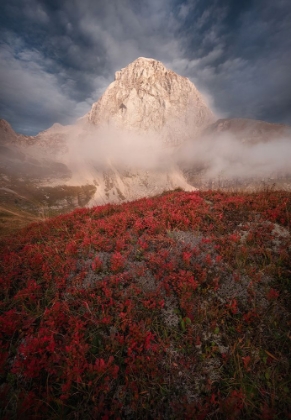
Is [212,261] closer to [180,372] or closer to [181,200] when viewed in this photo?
[180,372]

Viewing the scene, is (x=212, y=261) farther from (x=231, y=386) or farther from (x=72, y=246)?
(x=72, y=246)

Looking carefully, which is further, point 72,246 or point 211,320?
point 72,246

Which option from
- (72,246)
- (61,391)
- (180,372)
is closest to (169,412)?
(180,372)

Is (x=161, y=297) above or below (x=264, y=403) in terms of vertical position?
above

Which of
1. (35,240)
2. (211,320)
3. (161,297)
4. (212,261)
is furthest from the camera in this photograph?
(35,240)

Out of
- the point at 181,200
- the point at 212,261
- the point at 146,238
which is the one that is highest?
the point at 181,200

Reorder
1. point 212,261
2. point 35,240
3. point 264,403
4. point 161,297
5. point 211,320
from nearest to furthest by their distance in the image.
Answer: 1. point 264,403
2. point 211,320
3. point 161,297
4. point 212,261
5. point 35,240

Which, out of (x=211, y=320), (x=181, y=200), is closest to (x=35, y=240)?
(x=181, y=200)
